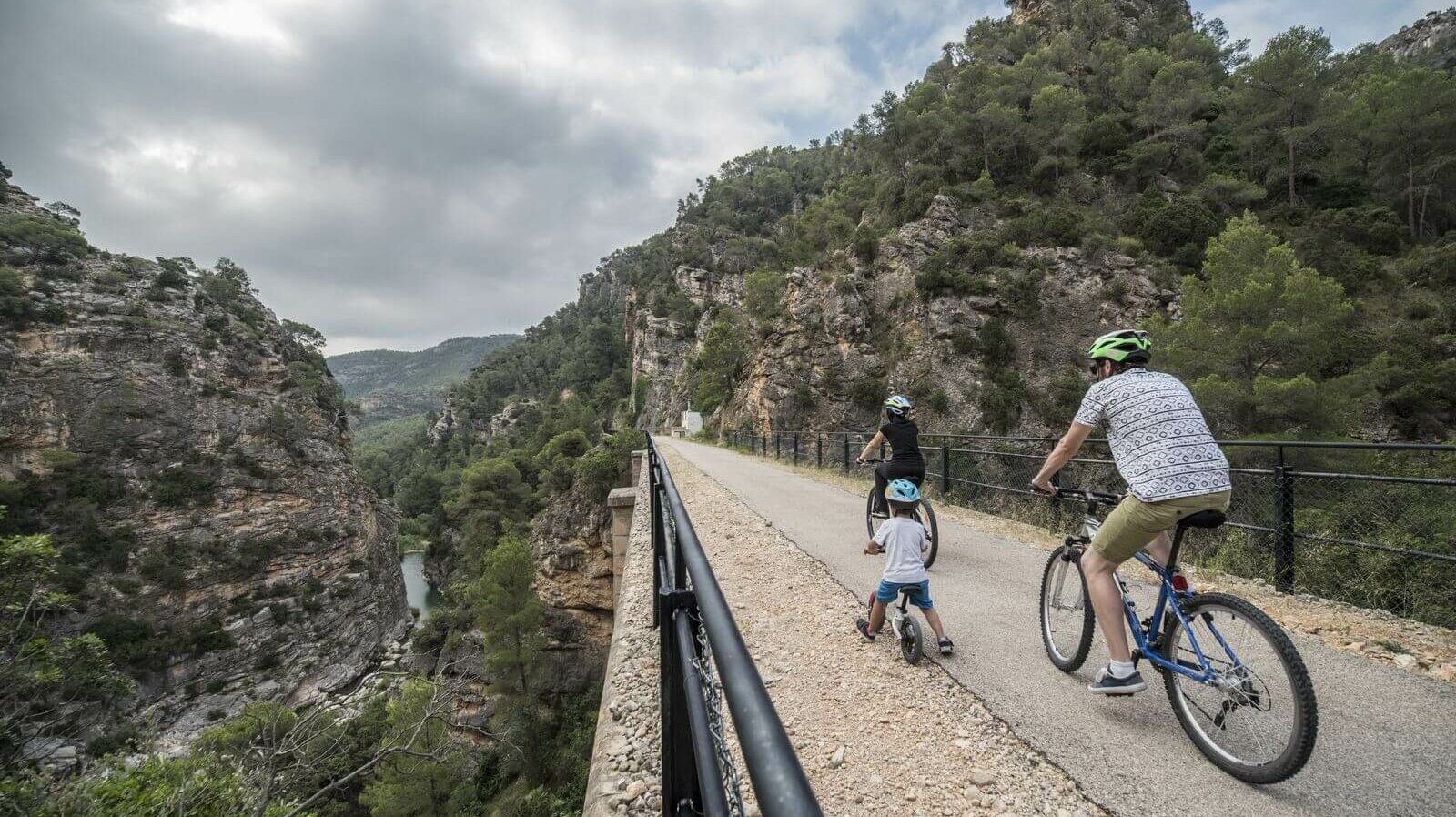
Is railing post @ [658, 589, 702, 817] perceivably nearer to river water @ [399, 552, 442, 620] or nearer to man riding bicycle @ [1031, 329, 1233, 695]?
Result: man riding bicycle @ [1031, 329, 1233, 695]

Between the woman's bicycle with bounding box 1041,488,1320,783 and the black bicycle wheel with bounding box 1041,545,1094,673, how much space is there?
477mm

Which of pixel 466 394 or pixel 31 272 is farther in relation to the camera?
pixel 466 394

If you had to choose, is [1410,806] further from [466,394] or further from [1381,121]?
[466,394]

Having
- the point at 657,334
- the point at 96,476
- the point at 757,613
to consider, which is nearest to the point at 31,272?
the point at 96,476

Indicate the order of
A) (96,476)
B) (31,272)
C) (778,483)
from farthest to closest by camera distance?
1. (31,272)
2. (96,476)
3. (778,483)

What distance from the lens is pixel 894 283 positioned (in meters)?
30.8

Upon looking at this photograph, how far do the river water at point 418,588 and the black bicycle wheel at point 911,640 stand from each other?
57708 mm

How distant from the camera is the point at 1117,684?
2641 mm

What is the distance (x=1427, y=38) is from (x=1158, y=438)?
91531mm

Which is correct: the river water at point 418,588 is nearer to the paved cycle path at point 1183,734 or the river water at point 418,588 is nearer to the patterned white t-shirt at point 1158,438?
the paved cycle path at point 1183,734

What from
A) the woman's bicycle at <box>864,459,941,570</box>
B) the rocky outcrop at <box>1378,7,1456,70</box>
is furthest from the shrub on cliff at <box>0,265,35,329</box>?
the rocky outcrop at <box>1378,7,1456,70</box>

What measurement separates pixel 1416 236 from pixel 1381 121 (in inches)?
246

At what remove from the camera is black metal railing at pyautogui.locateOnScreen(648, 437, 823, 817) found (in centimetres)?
51

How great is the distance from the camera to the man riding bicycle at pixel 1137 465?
2.38m
